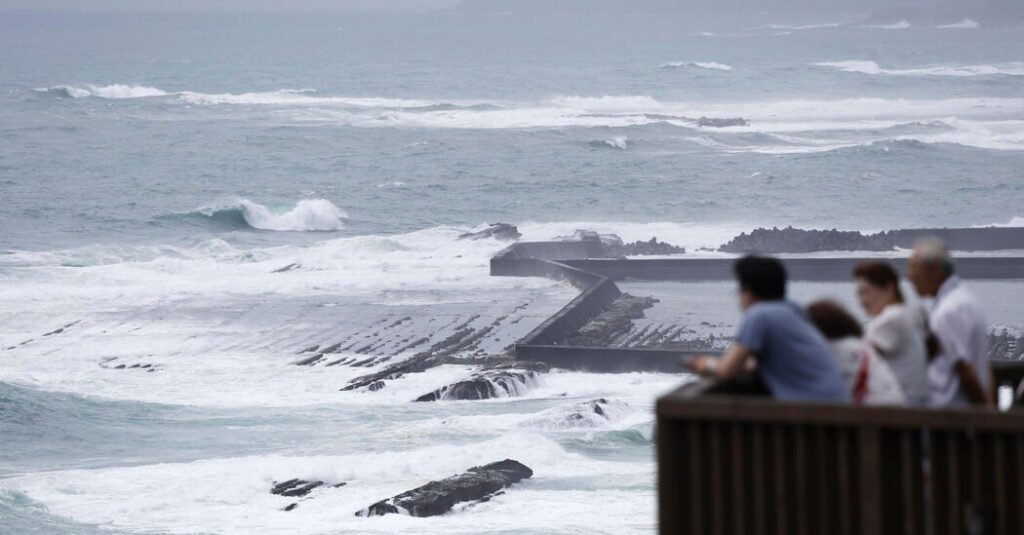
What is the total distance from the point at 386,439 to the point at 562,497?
10.7 ft

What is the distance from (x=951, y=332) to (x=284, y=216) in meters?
44.0

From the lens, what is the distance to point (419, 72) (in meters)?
118

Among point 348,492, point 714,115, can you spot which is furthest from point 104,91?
point 348,492

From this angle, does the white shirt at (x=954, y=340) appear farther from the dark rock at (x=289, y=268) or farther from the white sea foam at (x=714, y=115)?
the white sea foam at (x=714, y=115)

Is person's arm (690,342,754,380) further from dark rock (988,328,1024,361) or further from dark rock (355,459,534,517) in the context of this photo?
dark rock (988,328,1024,361)

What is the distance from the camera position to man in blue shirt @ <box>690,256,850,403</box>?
556cm

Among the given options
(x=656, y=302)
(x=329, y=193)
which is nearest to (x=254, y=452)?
(x=656, y=302)

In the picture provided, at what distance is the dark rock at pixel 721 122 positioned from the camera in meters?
76.2

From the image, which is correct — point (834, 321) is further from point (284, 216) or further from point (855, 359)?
point (284, 216)

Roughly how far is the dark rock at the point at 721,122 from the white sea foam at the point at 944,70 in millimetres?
32862

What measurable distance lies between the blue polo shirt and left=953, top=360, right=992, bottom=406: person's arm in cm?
49

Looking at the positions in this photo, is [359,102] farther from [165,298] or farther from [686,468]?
[686,468]

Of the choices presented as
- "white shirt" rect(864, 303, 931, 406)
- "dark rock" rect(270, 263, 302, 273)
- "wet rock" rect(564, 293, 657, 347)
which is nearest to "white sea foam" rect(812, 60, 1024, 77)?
"dark rock" rect(270, 263, 302, 273)

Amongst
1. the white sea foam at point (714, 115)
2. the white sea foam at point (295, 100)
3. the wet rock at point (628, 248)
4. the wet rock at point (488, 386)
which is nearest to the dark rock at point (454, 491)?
the wet rock at point (488, 386)
